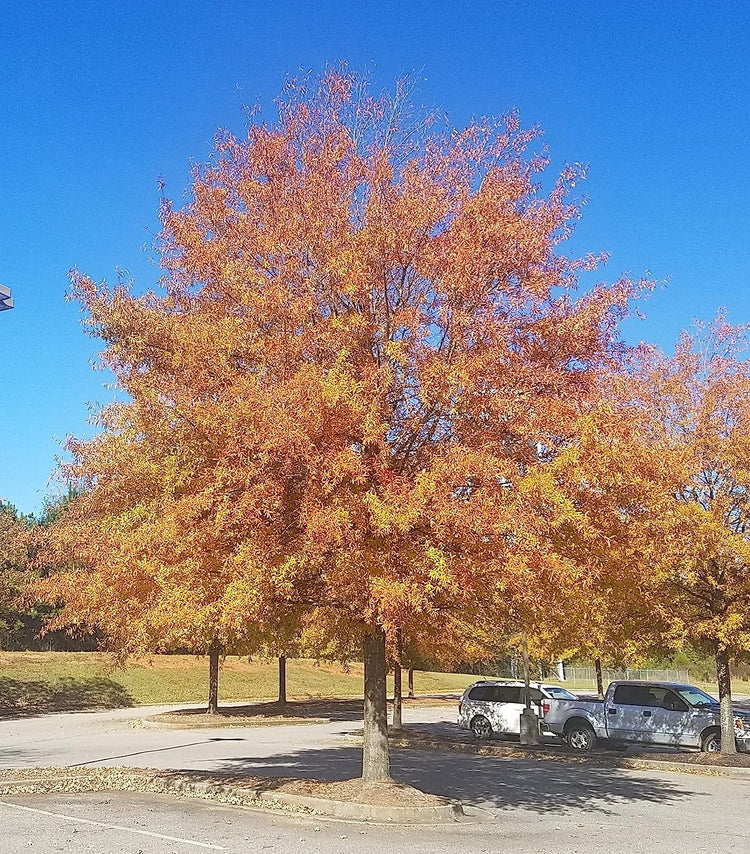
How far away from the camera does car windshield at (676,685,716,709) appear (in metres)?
22.3

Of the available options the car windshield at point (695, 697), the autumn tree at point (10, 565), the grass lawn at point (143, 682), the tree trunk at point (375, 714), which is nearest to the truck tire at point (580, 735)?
the car windshield at point (695, 697)

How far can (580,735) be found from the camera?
2412 centimetres

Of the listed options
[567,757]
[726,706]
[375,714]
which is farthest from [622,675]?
[375,714]

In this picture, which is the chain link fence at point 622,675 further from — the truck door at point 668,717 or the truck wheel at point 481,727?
the truck door at point 668,717

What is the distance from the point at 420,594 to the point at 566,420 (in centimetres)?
298

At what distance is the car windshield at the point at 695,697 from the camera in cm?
2228

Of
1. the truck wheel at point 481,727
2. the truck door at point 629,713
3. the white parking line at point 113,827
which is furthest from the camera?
the truck wheel at point 481,727

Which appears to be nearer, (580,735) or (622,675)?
(580,735)

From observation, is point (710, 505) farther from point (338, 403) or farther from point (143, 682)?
point (143, 682)

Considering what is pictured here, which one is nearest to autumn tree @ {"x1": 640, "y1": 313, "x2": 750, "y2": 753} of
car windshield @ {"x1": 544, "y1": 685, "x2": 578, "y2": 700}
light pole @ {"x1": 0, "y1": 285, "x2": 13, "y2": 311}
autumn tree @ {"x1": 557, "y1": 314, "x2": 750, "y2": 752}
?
autumn tree @ {"x1": 557, "y1": 314, "x2": 750, "y2": 752}

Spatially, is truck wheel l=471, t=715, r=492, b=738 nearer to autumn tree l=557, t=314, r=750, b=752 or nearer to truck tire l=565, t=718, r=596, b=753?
truck tire l=565, t=718, r=596, b=753

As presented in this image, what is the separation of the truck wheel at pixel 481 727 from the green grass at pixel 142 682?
28.8 ft

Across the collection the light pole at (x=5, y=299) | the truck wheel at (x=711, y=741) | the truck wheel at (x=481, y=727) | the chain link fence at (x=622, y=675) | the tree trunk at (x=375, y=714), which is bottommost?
the chain link fence at (x=622, y=675)

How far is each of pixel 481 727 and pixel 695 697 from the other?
715cm
